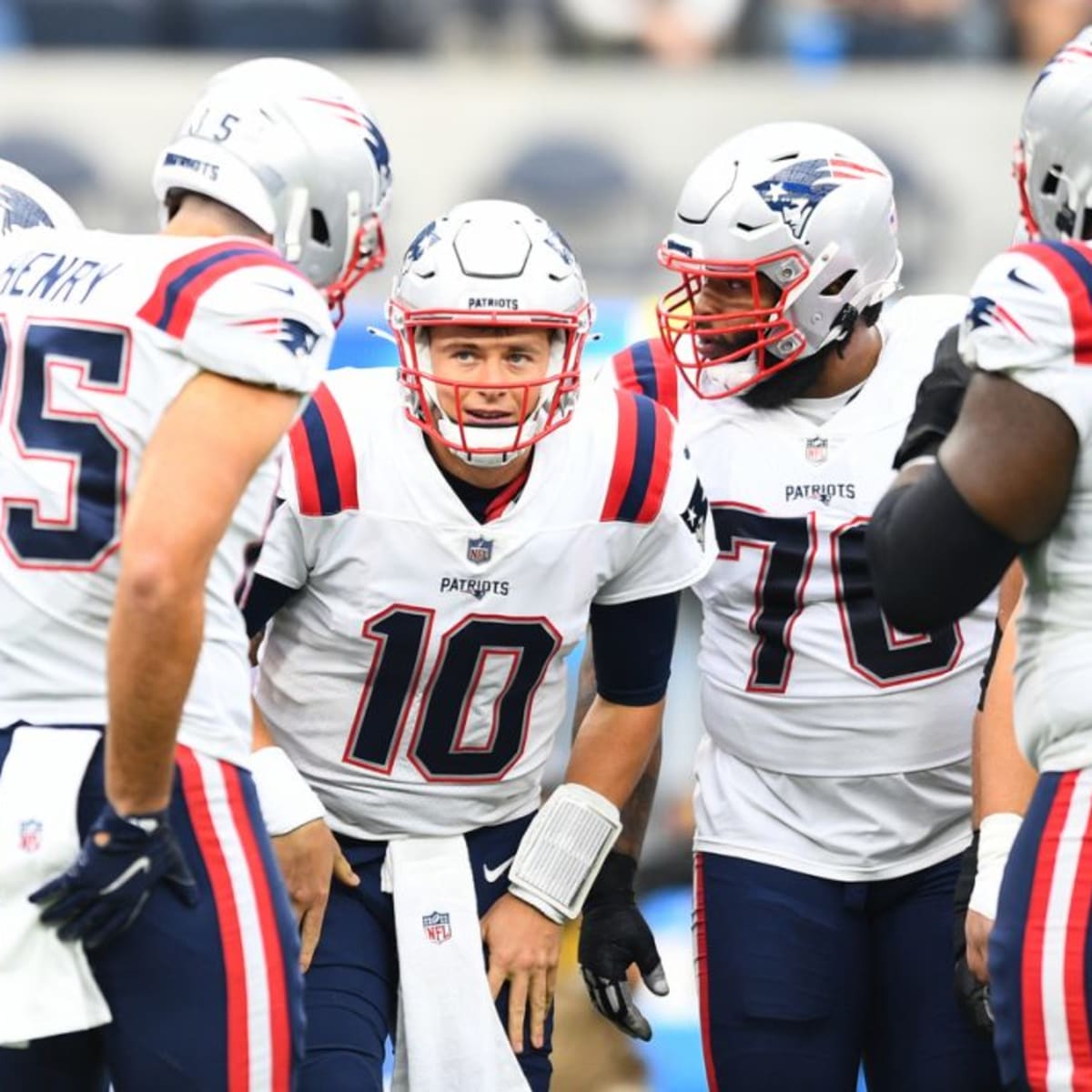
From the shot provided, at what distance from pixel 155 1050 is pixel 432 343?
3.84 feet

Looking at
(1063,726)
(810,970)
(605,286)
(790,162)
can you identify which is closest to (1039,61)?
(605,286)

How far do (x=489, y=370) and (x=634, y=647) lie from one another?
49cm

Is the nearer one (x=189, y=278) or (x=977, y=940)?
(x=189, y=278)

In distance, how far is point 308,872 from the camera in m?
3.22

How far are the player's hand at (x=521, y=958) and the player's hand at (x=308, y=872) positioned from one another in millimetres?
255

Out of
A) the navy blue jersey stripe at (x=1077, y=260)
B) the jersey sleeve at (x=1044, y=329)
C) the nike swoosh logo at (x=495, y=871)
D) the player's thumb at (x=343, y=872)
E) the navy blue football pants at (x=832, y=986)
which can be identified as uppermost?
the navy blue jersey stripe at (x=1077, y=260)

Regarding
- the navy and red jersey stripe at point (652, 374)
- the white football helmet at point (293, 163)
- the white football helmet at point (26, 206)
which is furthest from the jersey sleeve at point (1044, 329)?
the white football helmet at point (26, 206)

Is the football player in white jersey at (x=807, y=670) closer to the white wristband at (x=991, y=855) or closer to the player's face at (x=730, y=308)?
the player's face at (x=730, y=308)

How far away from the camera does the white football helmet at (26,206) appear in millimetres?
3652

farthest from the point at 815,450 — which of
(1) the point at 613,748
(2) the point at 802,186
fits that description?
(1) the point at 613,748

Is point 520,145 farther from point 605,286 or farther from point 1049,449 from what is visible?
point 1049,449

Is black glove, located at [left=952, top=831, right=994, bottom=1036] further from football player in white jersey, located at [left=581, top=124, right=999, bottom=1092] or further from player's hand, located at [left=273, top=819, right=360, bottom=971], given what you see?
player's hand, located at [left=273, top=819, right=360, bottom=971]

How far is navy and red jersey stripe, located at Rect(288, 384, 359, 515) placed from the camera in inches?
129

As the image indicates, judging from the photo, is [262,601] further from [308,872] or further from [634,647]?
[634,647]
